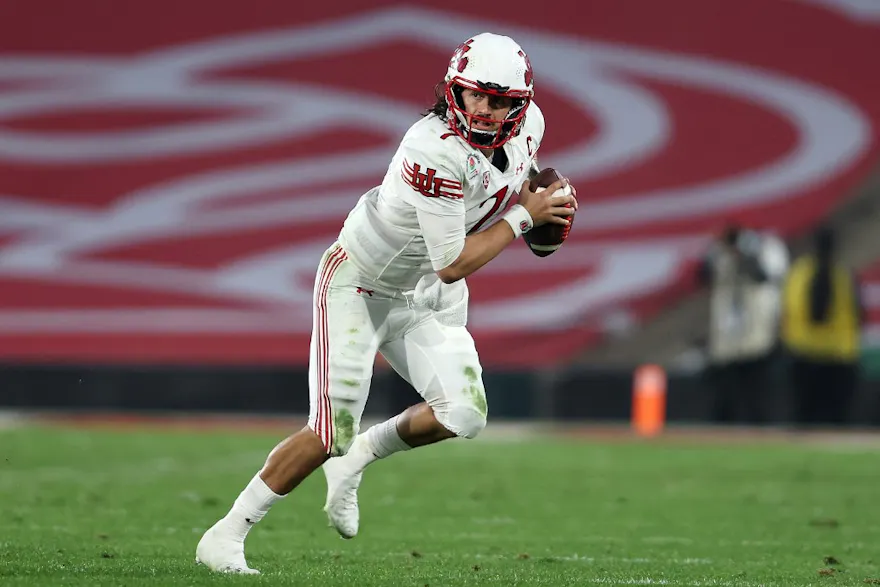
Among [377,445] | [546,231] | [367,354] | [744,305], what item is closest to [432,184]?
[546,231]

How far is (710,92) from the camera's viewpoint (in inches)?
717

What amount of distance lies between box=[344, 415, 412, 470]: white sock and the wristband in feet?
3.07

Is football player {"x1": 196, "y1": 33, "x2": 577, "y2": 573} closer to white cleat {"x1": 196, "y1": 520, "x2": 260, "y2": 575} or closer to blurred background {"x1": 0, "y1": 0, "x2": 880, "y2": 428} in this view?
white cleat {"x1": 196, "y1": 520, "x2": 260, "y2": 575}

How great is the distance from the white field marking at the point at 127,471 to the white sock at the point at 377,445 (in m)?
3.48

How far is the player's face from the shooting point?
4.80 meters

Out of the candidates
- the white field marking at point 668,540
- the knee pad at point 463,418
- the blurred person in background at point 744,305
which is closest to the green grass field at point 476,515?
the white field marking at point 668,540

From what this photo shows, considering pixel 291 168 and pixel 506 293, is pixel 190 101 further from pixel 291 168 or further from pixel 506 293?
pixel 506 293

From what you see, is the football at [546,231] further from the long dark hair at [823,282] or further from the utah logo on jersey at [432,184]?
the long dark hair at [823,282]

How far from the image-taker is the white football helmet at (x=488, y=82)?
15.7 ft

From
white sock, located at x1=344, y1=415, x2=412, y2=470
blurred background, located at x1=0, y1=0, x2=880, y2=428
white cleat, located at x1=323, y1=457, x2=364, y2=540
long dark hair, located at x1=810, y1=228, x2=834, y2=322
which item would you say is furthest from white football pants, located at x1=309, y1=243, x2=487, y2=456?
blurred background, located at x1=0, y1=0, x2=880, y2=428

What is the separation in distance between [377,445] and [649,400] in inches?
339

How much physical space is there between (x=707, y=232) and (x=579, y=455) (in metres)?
6.75

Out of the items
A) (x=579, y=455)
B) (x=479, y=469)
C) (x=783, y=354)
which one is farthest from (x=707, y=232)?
(x=479, y=469)

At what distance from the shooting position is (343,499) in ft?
17.7
